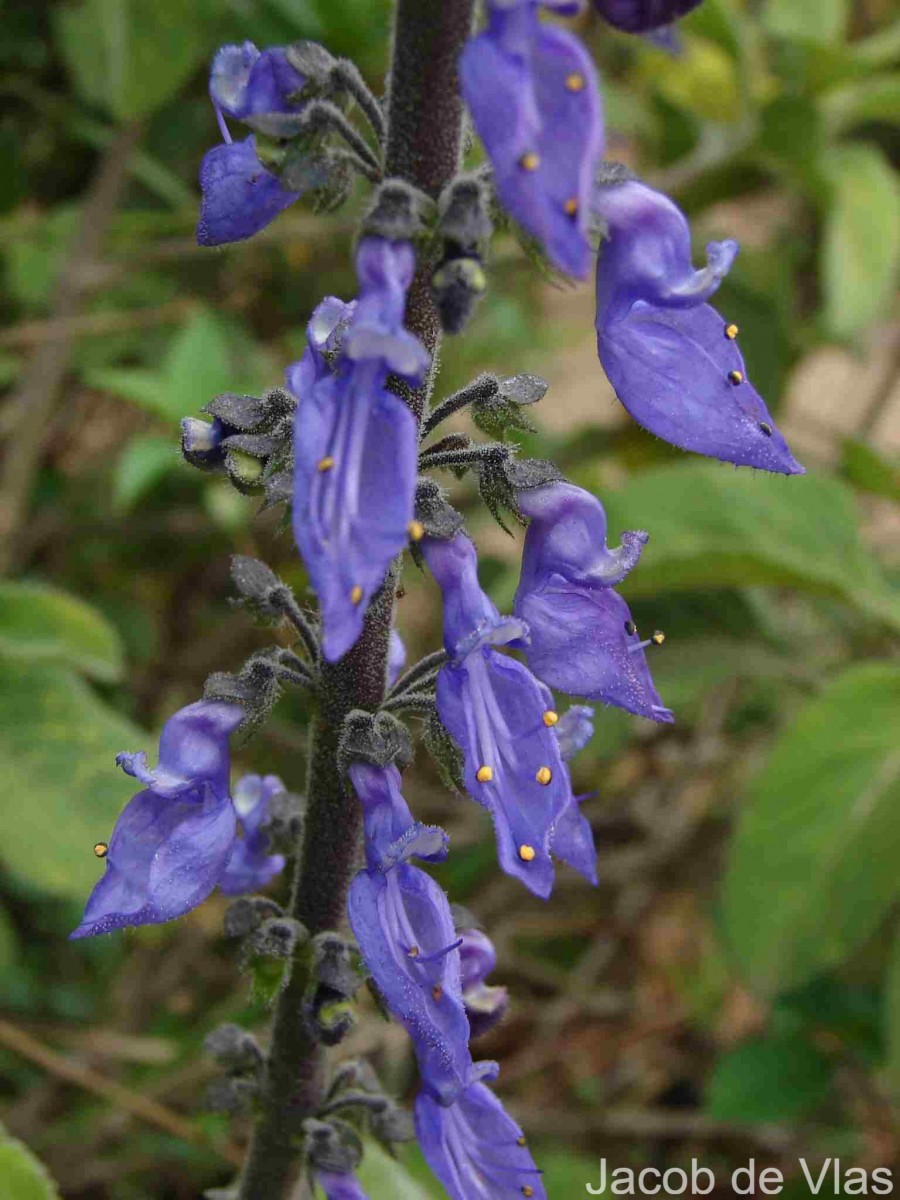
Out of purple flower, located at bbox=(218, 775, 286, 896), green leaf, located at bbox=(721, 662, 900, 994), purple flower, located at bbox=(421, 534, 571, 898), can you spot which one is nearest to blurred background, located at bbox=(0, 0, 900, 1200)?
green leaf, located at bbox=(721, 662, 900, 994)

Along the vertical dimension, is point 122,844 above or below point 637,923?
above

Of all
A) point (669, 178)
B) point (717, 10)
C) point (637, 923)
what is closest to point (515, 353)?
point (669, 178)

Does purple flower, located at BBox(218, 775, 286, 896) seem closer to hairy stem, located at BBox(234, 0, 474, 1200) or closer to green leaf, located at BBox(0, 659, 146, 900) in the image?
hairy stem, located at BBox(234, 0, 474, 1200)

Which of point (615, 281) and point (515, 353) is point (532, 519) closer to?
point (615, 281)

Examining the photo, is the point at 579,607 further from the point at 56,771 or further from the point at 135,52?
the point at 135,52

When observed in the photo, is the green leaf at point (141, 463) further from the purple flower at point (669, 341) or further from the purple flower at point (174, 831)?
the purple flower at point (669, 341)

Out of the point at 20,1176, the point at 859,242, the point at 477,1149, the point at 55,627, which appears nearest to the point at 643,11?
the point at 477,1149
